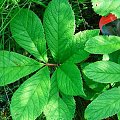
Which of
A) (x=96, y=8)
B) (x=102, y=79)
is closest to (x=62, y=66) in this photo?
(x=102, y=79)

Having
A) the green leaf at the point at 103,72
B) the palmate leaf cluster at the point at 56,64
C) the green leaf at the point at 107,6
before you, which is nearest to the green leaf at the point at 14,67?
the palmate leaf cluster at the point at 56,64

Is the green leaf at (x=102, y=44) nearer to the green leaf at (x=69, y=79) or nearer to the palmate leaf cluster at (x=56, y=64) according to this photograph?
the palmate leaf cluster at (x=56, y=64)

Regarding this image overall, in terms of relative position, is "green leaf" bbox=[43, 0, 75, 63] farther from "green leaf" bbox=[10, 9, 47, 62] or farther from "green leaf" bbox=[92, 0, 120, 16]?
"green leaf" bbox=[92, 0, 120, 16]

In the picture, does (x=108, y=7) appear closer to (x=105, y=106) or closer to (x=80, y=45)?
(x=80, y=45)

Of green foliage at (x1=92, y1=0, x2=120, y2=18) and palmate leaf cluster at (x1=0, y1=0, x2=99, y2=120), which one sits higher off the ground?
green foliage at (x1=92, y1=0, x2=120, y2=18)

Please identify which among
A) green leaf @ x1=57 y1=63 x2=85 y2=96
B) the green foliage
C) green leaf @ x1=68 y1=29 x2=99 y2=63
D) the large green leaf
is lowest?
the large green leaf

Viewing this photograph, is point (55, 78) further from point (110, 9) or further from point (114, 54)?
point (110, 9)

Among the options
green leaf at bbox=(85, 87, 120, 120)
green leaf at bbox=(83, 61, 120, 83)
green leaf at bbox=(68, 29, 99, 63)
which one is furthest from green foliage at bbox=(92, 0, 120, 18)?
green leaf at bbox=(85, 87, 120, 120)

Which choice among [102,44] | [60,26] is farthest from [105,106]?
[60,26]
